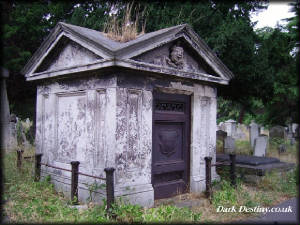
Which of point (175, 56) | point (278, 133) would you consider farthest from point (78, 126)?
point (278, 133)

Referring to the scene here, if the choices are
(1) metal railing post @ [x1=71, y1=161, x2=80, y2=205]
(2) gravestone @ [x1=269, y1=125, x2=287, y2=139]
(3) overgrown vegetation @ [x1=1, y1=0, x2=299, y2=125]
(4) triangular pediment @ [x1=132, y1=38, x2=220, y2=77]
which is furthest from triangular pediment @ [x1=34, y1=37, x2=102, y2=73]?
(2) gravestone @ [x1=269, y1=125, x2=287, y2=139]

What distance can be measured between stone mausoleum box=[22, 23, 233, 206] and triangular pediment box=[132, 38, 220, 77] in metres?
0.02

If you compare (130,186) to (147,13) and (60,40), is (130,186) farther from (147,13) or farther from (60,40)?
(147,13)

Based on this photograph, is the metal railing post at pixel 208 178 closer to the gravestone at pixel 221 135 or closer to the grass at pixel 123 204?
the grass at pixel 123 204

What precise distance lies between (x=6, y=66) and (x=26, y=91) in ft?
29.3

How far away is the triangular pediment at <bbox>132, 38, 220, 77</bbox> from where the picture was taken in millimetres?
5612

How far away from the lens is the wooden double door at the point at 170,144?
5874mm

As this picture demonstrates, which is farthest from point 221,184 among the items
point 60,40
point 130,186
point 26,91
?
point 26,91

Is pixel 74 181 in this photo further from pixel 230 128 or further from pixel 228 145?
pixel 230 128

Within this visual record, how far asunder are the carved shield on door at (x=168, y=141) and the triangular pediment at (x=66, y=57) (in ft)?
6.84

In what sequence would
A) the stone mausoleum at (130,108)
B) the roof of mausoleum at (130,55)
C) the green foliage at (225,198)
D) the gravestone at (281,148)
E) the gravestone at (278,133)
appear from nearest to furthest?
1. the roof of mausoleum at (130,55)
2. the stone mausoleum at (130,108)
3. the green foliage at (225,198)
4. the gravestone at (281,148)
5. the gravestone at (278,133)

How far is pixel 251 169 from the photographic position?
764 cm

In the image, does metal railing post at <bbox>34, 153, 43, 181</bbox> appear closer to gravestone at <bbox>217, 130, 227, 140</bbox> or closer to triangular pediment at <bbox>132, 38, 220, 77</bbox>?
triangular pediment at <bbox>132, 38, 220, 77</bbox>

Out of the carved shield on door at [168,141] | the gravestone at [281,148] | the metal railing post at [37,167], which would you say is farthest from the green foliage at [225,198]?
the gravestone at [281,148]
